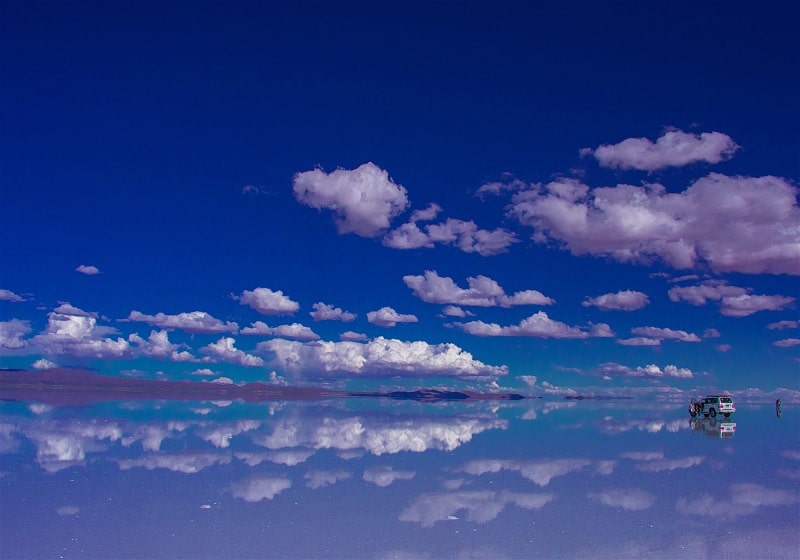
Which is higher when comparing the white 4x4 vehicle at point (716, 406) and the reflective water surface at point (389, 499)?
the white 4x4 vehicle at point (716, 406)

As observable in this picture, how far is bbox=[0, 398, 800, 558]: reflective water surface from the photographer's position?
12.1m

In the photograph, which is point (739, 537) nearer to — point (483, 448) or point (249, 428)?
point (483, 448)

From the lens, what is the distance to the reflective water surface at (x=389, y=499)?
475 inches

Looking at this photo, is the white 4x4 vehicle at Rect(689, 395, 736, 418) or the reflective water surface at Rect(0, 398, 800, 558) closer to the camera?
the reflective water surface at Rect(0, 398, 800, 558)

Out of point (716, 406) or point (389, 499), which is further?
point (716, 406)

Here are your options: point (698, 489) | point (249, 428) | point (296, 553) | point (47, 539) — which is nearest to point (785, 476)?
point (698, 489)

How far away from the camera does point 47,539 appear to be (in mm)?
12211

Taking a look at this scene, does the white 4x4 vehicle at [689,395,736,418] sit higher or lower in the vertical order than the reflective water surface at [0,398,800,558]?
higher

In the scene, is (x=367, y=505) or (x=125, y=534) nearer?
(x=125, y=534)

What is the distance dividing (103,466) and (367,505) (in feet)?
34.5

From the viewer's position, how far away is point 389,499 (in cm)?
1592

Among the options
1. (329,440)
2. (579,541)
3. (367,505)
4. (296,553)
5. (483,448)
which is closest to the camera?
(296,553)

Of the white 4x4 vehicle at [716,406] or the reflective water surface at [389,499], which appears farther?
the white 4x4 vehicle at [716,406]

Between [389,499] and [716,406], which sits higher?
[716,406]
